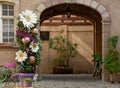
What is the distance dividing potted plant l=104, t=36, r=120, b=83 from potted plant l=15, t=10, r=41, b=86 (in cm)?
713

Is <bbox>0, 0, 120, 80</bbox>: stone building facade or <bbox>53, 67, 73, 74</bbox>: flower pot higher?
<bbox>0, 0, 120, 80</bbox>: stone building facade

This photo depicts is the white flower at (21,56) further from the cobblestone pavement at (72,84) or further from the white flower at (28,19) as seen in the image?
the cobblestone pavement at (72,84)

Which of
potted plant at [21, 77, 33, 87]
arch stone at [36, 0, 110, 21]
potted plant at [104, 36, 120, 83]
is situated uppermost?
arch stone at [36, 0, 110, 21]

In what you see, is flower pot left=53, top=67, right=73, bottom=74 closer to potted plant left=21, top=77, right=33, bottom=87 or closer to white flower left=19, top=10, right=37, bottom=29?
potted plant left=21, top=77, right=33, bottom=87

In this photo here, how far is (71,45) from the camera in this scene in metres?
23.3

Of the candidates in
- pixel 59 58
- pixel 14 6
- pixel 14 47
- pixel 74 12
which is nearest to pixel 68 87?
pixel 14 47

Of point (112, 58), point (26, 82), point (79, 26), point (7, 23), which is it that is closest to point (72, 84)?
point (112, 58)

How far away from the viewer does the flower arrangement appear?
8352 millimetres

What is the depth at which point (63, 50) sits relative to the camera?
76.6 feet

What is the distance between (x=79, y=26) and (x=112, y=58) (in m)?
8.61

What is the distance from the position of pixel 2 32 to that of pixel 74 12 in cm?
535

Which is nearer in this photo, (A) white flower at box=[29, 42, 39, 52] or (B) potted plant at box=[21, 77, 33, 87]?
(A) white flower at box=[29, 42, 39, 52]

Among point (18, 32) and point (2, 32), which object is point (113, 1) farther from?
point (18, 32)

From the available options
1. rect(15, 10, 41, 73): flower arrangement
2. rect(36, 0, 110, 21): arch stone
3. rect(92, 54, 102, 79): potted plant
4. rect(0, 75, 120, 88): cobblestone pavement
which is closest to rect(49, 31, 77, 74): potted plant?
rect(92, 54, 102, 79): potted plant
